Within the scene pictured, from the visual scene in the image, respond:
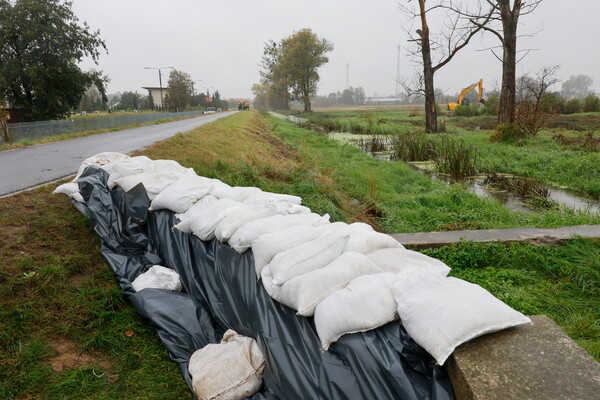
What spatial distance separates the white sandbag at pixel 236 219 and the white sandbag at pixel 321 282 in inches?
32.9

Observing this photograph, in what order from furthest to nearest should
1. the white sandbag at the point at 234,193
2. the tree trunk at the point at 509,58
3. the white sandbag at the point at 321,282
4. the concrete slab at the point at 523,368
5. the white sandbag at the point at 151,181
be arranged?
the tree trunk at the point at 509,58
the white sandbag at the point at 151,181
the white sandbag at the point at 234,193
the white sandbag at the point at 321,282
the concrete slab at the point at 523,368

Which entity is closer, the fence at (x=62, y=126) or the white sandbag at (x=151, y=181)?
the white sandbag at (x=151, y=181)

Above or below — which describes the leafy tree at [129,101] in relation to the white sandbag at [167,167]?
above

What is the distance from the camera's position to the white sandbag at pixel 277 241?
248 cm

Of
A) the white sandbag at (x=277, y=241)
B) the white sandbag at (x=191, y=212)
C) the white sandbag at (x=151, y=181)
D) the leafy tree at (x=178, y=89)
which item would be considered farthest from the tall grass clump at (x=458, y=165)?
the leafy tree at (x=178, y=89)

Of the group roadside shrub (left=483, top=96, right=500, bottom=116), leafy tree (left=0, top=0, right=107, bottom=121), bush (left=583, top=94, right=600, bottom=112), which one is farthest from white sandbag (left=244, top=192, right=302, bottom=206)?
bush (left=583, top=94, right=600, bottom=112)

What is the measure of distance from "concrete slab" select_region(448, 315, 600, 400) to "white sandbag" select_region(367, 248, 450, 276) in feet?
1.63

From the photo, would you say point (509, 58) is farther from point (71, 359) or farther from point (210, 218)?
point (71, 359)

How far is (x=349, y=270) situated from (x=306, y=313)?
12.6 inches

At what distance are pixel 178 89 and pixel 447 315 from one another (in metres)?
53.2

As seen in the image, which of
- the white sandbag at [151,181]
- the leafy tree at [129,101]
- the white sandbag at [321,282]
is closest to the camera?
the white sandbag at [321,282]

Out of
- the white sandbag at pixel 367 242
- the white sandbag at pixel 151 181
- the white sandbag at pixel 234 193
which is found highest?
the white sandbag at pixel 151 181

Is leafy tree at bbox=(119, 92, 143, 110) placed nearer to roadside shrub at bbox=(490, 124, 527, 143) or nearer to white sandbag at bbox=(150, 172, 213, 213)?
roadside shrub at bbox=(490, 124, 527, 143)

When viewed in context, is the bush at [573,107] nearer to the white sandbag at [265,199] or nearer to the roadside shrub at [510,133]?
the roadside shrub at [510,133]
